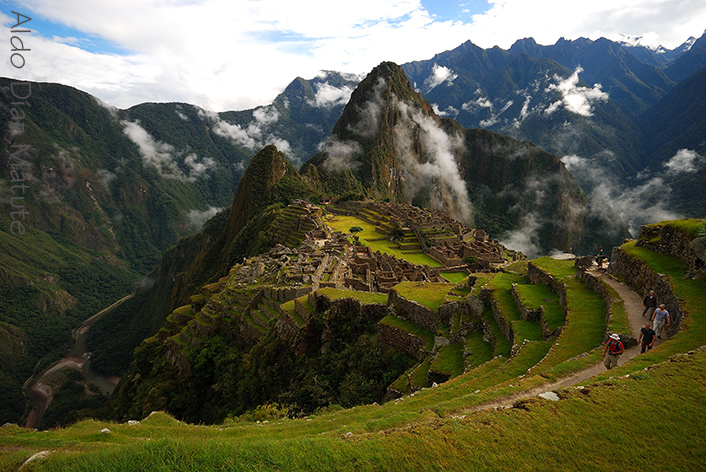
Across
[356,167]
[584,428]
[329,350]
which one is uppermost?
[356,167]

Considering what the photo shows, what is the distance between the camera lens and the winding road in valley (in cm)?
7321

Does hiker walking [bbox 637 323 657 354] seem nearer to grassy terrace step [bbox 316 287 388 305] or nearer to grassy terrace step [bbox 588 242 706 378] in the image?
grassy terrace step [bbox 588 242 706 378]

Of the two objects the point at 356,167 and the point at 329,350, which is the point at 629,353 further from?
the point at 356,167

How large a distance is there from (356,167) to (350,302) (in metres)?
177

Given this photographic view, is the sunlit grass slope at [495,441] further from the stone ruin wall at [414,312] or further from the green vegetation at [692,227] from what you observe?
the stone ruin wall at [414,312]

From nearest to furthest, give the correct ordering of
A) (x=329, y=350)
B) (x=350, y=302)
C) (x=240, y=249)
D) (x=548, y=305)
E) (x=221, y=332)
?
(x=548, y=305) → (x=329, y=350) → (x=350, y=302) → (x=221, y=332) → (x=240, y=249)

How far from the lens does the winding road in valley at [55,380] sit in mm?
73206

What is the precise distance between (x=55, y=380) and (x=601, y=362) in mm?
113101

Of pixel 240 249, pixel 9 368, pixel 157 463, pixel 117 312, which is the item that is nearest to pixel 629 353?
pixel 157 463

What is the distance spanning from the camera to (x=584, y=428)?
6.01m

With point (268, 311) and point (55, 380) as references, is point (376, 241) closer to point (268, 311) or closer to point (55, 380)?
point (268, 311)

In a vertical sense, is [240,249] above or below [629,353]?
below

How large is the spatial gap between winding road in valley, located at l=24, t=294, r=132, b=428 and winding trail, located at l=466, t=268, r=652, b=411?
290 ft

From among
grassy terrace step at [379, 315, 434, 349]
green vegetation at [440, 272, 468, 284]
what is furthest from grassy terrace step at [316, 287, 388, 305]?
green vegetation at [440, 272, 468, 284]
